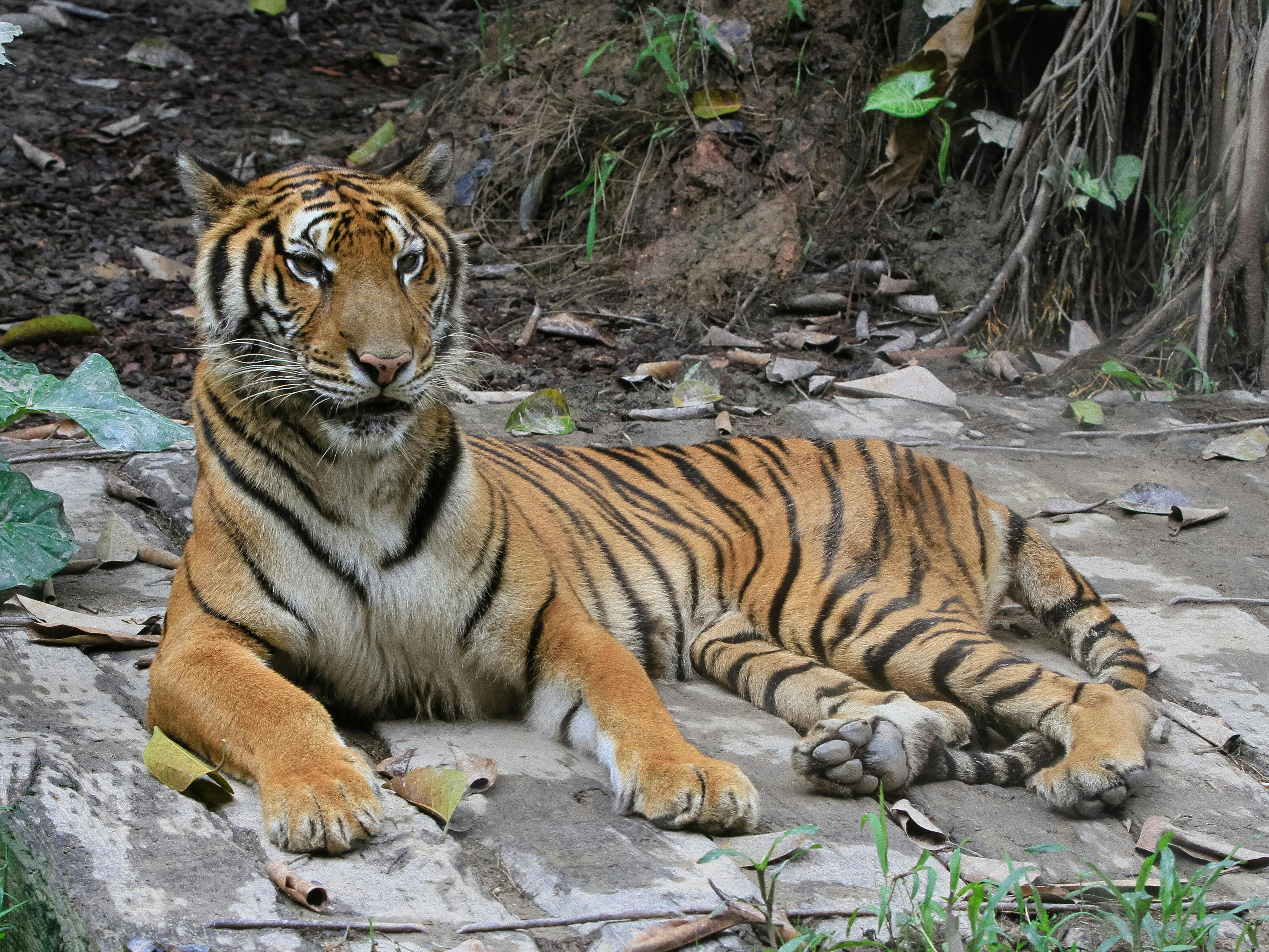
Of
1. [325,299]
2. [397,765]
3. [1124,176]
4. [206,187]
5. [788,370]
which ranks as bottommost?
[397,765]

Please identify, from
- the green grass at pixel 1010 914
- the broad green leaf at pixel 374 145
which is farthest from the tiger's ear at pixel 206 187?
the broad green leaf at pixel 374 145

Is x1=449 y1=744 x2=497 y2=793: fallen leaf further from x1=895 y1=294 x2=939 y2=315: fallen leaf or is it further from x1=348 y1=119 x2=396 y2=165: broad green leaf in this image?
x1=348 y1=119 x2=396 y2=165: broad green leaf

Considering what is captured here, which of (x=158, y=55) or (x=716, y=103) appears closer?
(x=716, y=103)

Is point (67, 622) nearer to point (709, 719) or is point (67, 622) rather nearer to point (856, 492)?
point (709, 719)

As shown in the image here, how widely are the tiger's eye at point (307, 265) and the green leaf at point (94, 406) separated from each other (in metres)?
0.49

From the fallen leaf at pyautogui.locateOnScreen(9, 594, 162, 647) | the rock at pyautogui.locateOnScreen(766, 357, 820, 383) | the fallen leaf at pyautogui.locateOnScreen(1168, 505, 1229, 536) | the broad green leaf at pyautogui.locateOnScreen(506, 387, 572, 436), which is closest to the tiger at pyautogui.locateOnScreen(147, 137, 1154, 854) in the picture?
the fallen leaf at pyautogui.locateOnScreen(9, 594, 162, 647)

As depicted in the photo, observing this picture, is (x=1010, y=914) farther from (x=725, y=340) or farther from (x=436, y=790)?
(x=725, y=340)

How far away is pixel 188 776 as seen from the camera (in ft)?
7.88

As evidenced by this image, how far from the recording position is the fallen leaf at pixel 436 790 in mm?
2385

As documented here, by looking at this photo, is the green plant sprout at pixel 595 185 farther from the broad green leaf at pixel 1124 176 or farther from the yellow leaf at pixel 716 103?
the broad green leaf at pixel 1124 176

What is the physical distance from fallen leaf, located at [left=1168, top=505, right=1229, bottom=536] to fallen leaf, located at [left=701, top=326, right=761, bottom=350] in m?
2.18

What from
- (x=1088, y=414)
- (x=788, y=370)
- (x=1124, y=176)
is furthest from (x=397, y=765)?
(x=1124, y=176)

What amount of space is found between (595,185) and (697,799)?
16.7 ft

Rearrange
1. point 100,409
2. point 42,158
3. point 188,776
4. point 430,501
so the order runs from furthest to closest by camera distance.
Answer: point 42,158 → point 100,409 → point 430,501 → point 188,776
